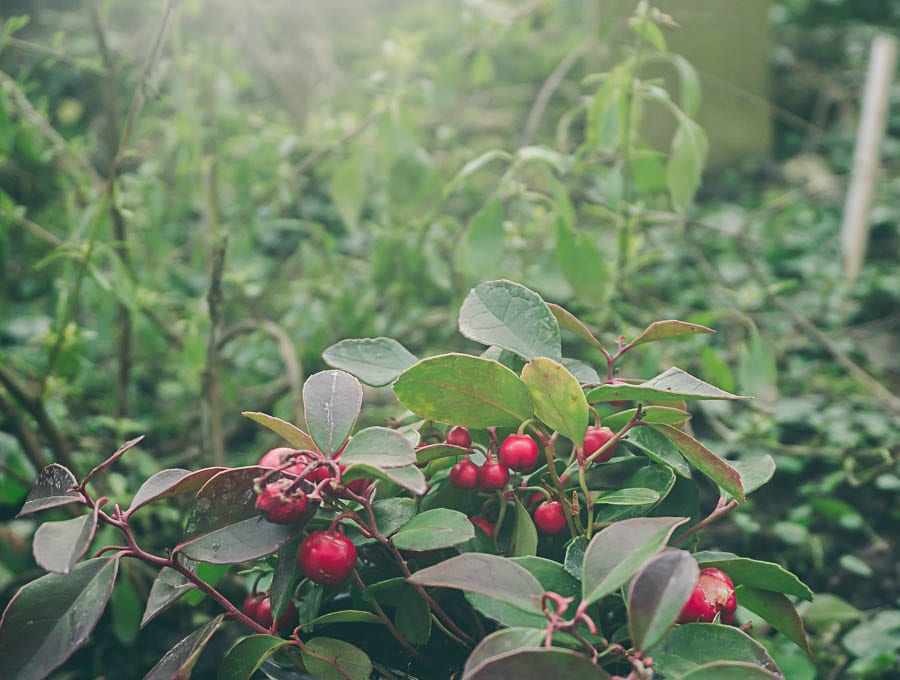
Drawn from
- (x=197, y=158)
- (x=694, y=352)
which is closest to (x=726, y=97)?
(x=694, y=352)

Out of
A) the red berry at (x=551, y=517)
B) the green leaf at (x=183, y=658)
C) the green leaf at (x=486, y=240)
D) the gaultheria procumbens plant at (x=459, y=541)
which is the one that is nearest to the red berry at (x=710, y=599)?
the gaultheria procumbens plant at (x=459, y=541)

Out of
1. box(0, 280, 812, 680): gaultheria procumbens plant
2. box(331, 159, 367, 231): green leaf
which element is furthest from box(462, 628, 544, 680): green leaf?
box(331, 159, 367, 231): green leaf

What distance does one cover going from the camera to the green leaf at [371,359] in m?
0.58

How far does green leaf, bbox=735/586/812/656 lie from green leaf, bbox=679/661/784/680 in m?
0.18

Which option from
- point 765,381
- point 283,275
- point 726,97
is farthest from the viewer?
point 726,97

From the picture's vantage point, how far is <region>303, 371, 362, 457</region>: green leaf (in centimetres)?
53

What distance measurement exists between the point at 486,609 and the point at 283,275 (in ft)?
4.63

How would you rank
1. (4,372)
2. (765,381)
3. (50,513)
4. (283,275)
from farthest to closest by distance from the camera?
(283,275)
(50,513)
(765,381)
(4,372)

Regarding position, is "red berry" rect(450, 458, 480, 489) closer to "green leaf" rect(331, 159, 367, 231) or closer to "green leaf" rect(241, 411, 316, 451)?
"green leaf" rect(241, 411, 316, 451)

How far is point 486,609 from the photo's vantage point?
0.51 metres

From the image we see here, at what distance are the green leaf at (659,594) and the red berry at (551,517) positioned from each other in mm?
178

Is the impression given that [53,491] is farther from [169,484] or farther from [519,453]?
[519,453]

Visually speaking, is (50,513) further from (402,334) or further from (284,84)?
(284,84)

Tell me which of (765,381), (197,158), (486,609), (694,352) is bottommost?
(694,352)
